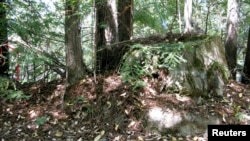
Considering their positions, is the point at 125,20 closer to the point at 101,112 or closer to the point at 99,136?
the point at 101,112

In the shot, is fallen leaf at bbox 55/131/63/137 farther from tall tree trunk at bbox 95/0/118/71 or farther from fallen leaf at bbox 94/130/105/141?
tall tree trunk at bbox 95/0/118/71

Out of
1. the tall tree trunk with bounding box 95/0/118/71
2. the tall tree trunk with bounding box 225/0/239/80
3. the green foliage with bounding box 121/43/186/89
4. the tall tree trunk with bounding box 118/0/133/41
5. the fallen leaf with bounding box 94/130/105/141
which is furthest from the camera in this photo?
the tall tree trunk with bounding box 225/0/239/80

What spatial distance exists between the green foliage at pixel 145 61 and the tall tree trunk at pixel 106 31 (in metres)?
0.77

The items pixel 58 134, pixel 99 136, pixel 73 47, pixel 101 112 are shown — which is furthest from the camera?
pixel 73 47

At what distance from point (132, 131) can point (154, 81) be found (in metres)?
1.03

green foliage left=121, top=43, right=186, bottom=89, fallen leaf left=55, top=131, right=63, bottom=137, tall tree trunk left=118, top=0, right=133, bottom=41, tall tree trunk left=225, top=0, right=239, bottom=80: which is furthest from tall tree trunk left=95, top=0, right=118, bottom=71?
tall tree trunk left=225, top=0, right=239, bottom=80

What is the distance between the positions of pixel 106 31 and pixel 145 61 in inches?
52.1

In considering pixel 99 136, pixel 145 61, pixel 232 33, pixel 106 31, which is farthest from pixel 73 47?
pixel 232 33

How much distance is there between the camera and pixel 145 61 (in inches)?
182

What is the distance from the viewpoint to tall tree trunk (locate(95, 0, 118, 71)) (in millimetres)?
5438

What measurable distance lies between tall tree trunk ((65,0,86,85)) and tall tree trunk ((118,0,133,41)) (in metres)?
1.22

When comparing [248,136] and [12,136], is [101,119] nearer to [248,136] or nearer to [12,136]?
[12,136]

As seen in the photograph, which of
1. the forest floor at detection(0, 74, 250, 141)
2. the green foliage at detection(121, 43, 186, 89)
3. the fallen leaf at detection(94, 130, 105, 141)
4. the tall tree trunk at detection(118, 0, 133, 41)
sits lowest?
the fallen leaf at detection(94, 130, 105, 141)

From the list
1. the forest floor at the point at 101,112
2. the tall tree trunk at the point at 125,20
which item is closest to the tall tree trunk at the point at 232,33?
the forest floor at the point at 101,112
